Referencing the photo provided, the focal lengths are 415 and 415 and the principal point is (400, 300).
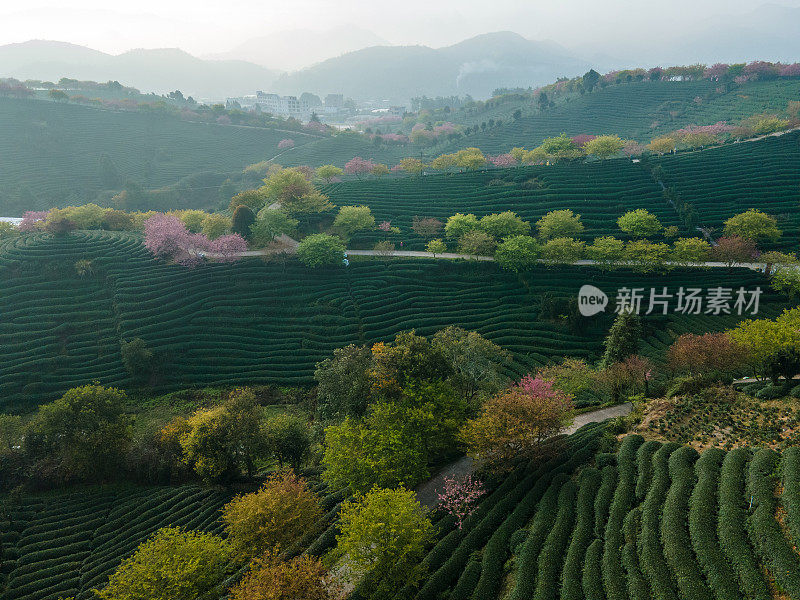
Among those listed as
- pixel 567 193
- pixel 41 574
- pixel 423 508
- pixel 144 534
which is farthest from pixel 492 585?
pixel 567 193

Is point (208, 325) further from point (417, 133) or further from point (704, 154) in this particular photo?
point (417, 133)

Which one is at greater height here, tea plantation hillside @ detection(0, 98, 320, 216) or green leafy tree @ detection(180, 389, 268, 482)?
tea plantation hillside @ detection(0, 98, 320, 216)

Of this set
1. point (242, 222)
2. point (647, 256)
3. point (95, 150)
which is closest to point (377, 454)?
point (647, 256)

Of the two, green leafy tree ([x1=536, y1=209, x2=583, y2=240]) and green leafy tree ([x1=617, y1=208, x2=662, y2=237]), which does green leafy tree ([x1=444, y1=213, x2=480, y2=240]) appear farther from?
green leafy tree ([x1=617, y1=208, x2=662, y2=237])

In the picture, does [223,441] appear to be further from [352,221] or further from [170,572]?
[352,221]

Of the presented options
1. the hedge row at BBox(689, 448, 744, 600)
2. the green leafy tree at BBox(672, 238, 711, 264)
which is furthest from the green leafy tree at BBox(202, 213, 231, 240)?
the green leafy tree at BBox(672, 238, 711, 264)

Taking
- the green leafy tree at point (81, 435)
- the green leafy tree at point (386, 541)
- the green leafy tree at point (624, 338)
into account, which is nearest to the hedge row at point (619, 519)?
the green leafy tree at point (386, 541)
